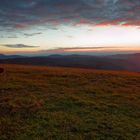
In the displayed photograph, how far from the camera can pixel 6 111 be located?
9.62 m

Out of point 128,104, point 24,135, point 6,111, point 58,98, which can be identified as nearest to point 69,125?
point 24,135

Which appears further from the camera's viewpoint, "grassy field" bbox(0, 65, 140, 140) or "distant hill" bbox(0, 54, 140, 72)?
"distant hill" bbox(0, 54, 140, 72)

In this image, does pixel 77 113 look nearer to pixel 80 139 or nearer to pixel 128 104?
pixel 80 139

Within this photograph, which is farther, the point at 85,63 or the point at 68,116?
the point at 85,63

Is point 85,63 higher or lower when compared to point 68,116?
lower

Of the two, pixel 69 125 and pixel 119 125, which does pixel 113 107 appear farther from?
pixel 69 125

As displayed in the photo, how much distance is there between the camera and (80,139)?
7211mm

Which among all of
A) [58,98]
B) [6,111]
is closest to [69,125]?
[6,111]

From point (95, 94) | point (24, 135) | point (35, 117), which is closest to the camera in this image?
point (24, 135)

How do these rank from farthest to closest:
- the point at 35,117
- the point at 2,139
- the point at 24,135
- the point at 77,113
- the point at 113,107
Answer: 1. the point at 113,107
2. the point at 77,113
3. the point at 35,117
4. the point at 24,135
5. the point at 2,139

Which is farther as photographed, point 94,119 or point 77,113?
point 77,113

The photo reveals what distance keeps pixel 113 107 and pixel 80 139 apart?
173 inches

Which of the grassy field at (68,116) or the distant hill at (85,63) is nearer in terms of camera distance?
the grassy field at (68,116)

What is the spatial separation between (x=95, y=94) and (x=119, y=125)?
5.53 metres
